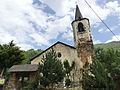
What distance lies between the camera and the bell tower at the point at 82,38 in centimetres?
2694

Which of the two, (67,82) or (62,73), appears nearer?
(62,73)

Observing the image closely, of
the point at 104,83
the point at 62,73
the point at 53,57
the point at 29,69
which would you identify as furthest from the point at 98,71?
the point at 29,69

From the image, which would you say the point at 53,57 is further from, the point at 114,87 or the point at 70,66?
the point at 114,87

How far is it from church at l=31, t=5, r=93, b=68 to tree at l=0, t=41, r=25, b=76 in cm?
513

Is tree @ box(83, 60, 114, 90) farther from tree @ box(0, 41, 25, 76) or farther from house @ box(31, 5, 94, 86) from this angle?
tree @ box(0, 41, 25, 76)

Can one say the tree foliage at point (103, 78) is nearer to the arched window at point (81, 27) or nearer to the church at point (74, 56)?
the church at point (74, 56)

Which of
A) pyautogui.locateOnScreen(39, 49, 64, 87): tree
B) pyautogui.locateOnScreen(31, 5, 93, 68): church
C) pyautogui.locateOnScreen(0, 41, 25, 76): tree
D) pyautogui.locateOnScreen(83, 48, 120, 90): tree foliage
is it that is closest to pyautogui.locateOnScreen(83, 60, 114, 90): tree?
pyautogui.locateOnScreen(83, 48, 120, 90): tree foliage

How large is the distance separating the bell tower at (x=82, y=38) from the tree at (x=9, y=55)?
1208cm

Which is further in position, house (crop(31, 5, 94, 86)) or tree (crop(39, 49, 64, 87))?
house (crop(31, 5, 94, 86))

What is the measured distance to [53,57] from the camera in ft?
71.6

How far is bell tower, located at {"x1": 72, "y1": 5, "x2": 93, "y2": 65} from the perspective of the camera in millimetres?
26938

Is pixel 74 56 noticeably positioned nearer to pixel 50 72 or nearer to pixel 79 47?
pixel 79 47

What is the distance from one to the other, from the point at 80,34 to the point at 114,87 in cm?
1351

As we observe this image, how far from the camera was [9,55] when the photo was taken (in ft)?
104
